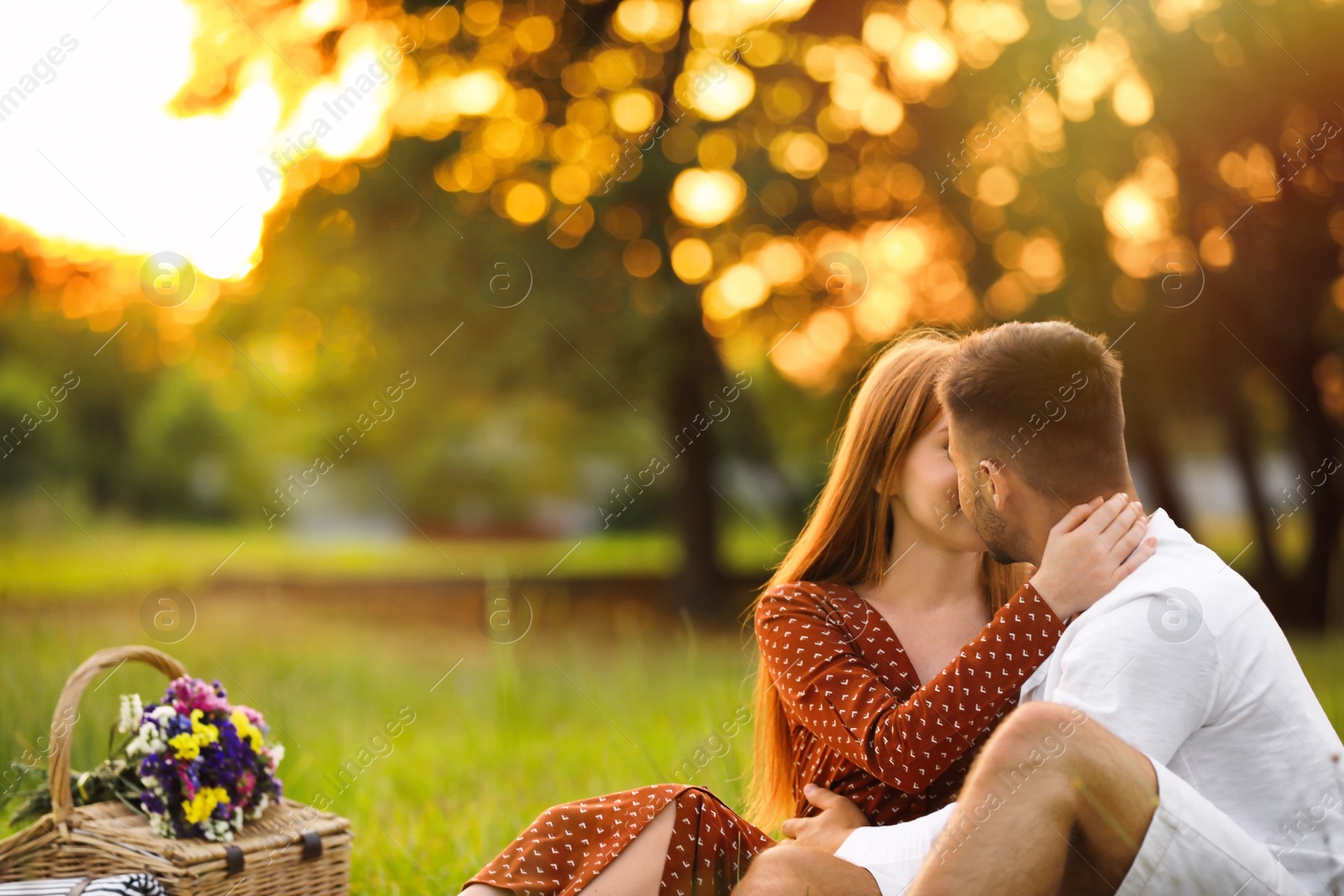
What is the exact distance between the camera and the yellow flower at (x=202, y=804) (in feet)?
8.42

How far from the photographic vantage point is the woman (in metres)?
2.03

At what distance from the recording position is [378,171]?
9.31 m

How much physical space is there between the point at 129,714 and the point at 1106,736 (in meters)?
2.32

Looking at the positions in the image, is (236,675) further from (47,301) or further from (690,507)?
(47,301)

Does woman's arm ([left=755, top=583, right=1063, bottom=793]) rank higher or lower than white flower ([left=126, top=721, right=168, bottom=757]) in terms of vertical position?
lower

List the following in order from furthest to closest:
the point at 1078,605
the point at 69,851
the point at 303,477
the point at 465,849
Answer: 1. the point at 303,477
2. the point at 465,849
3. the point at 69,851
4. the point at 1078,605

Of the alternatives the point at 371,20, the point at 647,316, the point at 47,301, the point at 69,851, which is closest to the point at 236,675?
the point at 69,851

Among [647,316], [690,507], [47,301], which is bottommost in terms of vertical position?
[690,507]

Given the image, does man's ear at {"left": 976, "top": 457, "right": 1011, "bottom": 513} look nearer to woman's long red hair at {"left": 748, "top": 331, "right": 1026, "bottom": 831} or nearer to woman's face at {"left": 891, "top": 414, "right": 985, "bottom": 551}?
woman's face at {"left": 891, "top": 414, "right": 985, "bottom": 551}

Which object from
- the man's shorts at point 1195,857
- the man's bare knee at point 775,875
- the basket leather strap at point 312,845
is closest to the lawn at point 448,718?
the basket leather strap at point 312,845

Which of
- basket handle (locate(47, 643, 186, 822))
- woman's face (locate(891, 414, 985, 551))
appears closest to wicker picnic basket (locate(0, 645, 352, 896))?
basket handle (locate(47, 643, 186, 822))

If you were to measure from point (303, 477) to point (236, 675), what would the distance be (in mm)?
5708

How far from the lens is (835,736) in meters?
2.25

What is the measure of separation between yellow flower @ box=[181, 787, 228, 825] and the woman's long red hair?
1262mm
